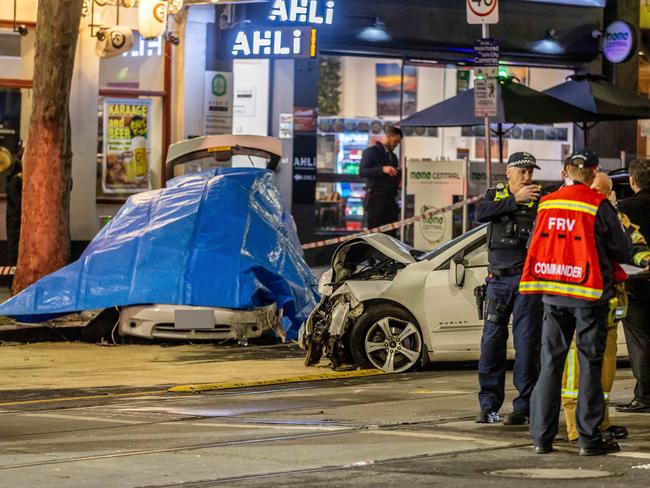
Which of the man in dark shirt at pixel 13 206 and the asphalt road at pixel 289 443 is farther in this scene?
the man in dark shirt at pixel 13 206

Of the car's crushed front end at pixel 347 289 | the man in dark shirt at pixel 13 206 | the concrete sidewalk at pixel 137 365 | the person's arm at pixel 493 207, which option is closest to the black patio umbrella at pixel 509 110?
the man in dark shirt at pixel 13 206

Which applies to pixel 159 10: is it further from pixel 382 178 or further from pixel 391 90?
pixel 391 90

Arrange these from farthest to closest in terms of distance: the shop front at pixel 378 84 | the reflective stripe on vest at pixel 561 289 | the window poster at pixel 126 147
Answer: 1. the shop front at pixel 378 84
2. the window poster at pixel 126 147
3. the reflective stripe on vest at pixel 561 289

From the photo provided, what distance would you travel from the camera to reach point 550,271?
8.41m

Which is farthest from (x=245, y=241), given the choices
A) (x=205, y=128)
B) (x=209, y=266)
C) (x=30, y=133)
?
(x=205, y=128)

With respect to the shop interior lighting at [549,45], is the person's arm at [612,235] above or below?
below

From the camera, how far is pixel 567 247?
8359 millimetres

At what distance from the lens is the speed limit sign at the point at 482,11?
1845cm

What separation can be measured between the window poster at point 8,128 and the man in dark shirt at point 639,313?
1339 cm

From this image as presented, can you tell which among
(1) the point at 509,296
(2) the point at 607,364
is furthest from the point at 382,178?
(2) the point at 607,364

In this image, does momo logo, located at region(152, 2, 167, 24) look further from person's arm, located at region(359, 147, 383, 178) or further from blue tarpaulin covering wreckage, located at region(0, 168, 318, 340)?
blue tarpaulin covering wreckage, located at region(0, 168, 318, 340)

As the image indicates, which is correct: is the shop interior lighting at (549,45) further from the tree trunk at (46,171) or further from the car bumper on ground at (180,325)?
the car bumper on ground at (180,325)

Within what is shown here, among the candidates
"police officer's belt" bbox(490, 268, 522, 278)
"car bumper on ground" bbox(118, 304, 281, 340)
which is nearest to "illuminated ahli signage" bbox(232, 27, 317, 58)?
"car bumper on ground" bbox(118, 304, 281, 340)

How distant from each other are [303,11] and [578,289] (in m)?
15.1
